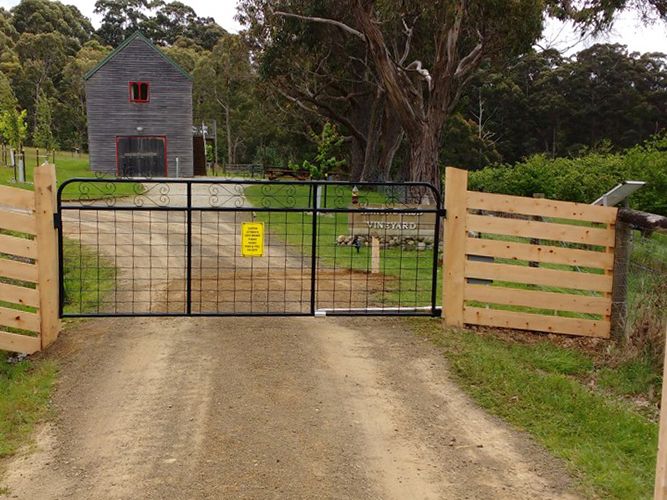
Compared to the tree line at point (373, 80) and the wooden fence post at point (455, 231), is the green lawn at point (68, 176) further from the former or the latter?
the wooden fence post at point (455, 231)

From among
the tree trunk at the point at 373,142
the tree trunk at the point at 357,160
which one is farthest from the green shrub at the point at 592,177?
the tree trunk at the point at 357,160

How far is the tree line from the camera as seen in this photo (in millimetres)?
23797

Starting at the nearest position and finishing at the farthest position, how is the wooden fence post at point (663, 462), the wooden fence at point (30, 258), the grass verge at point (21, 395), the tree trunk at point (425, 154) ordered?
the wooden fence post at point (663, 462) → the grass verge at point (21, 395) → the wooden fence at point (30, 258) → the tree trunk at point (425, 154)

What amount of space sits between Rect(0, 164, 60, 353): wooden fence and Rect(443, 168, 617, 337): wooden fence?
427 cm

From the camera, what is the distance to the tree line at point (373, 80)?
78.1 feet

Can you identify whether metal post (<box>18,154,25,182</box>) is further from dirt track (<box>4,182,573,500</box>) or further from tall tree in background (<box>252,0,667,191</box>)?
dirt track (<box>4,182,573,500</box>)

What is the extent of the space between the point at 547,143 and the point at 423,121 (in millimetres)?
39126

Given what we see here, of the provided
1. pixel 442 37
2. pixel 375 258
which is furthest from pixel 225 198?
pixel 375 258

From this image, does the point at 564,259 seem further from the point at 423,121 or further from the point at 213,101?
the point at 213,101

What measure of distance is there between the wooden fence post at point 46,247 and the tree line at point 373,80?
16283 millimetres

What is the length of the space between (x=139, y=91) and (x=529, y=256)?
37.0 metres

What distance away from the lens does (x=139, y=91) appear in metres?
41.0

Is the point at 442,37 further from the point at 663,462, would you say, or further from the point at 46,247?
the point at 663,462

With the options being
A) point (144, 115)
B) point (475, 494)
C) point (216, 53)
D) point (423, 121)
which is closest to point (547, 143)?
point (216, 53)
